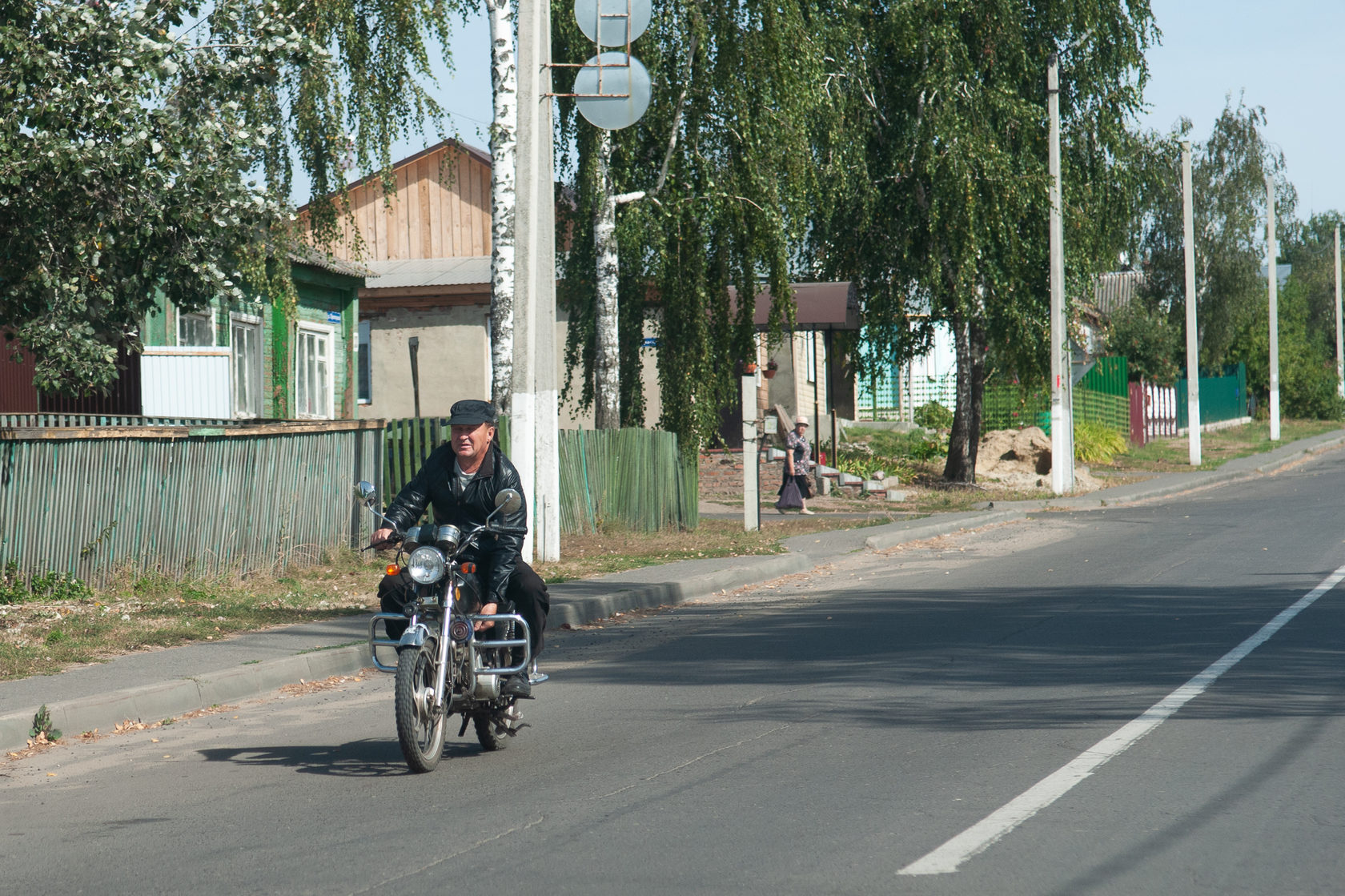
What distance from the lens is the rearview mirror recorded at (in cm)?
655

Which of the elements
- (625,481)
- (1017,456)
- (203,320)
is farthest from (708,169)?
(1017,456)

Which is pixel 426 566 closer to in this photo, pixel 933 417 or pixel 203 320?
pixel 203 320

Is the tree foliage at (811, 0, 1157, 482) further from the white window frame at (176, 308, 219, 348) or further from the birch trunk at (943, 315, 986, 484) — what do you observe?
the white window frame at (176, 308, 219, 348)

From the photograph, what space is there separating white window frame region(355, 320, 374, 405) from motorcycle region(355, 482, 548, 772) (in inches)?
1056

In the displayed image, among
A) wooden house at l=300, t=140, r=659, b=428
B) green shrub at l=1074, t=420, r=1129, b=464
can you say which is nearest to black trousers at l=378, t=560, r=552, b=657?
wooden house at l=300, t=140, r=659, b=428

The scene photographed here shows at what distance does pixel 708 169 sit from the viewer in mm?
17641

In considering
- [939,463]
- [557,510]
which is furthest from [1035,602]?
[939,463]

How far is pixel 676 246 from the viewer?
58.2 ft

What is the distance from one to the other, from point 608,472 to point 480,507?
11465 millimetres

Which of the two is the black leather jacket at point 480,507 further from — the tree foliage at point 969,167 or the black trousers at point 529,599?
the tree foliage at point 969,167

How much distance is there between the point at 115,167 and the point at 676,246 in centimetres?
888

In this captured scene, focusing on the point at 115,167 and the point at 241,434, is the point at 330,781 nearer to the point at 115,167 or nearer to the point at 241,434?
the point at 115,167

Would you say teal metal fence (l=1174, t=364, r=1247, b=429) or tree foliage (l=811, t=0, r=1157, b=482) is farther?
teal metal fence (l=1174, t=364, r=1247, b=429)

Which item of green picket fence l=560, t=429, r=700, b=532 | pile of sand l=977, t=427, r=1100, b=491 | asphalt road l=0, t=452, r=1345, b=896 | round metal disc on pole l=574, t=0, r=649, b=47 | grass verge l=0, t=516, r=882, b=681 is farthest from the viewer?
pile of sand l=977, t=427, r=1100, b=491
